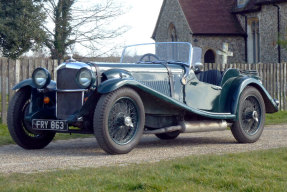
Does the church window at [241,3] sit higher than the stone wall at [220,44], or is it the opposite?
the church window at [241,3]

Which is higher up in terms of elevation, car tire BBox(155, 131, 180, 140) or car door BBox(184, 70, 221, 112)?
car door BBox(184, 70, 221, 112)

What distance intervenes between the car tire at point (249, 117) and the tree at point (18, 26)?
56.9 ft

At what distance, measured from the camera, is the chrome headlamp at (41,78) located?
8.02 metres

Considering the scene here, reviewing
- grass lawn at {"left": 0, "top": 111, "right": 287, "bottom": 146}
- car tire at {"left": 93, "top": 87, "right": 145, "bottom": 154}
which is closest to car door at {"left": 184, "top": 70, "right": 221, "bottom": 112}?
car tire at {"left": 93, "top": 87, "right": 145, "bottom": 154}

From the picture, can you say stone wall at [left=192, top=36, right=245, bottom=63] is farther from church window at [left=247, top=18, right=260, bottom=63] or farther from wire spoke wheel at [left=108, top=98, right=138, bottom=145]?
wire spoke wheel at [left=108, top=98, right=138, bottom=145]

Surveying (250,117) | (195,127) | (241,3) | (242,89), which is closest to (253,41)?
(241,3)

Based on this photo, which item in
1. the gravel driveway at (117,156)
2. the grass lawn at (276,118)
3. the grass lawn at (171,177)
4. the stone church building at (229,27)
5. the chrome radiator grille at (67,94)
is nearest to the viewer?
the grass lawn at (171,177)

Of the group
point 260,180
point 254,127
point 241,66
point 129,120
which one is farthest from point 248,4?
point 260,180

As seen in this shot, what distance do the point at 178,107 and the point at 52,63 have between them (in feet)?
18.6

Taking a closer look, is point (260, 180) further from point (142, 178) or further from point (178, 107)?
point (178, 107)

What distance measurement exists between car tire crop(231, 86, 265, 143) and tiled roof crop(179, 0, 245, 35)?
23.7 m

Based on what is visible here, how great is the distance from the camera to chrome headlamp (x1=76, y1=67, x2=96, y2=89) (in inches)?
289

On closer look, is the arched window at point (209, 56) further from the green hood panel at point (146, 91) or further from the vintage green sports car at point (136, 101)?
the green hood panel at point (146, 91)

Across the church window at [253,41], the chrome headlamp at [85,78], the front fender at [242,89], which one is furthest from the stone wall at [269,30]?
the chrome headlamp at [85,78]
